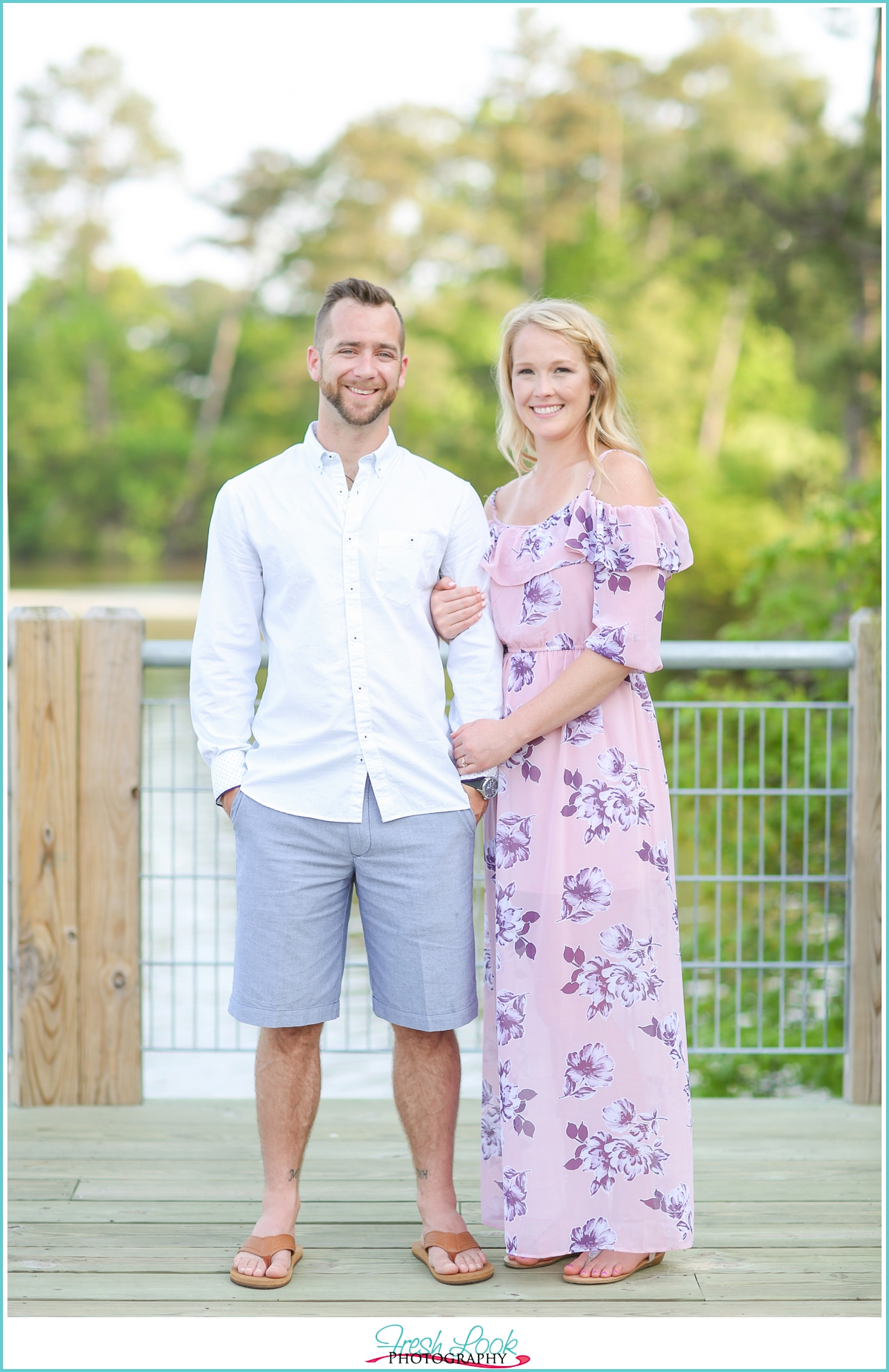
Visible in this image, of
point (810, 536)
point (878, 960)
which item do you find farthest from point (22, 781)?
point (810, 536)

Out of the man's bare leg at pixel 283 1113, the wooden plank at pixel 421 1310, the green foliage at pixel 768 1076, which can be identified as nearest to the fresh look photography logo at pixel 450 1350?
the wooden plank at pixel 421 1310

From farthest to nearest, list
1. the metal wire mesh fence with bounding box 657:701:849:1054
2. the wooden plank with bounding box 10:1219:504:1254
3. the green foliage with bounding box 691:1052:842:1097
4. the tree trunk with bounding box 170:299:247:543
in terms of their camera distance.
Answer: the tree trunk with bounding box 170:299:247:543
the green foliage with bounding box 691:1052:842:1097
the metal wire mesh fence with bounding box 657:701:849:1054
the wooden plank with bounding box 10:1219:504:1254

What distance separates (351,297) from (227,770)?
86cm

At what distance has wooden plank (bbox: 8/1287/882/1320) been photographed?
2389 mm

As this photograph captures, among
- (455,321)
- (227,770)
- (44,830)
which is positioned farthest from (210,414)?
(227,770)

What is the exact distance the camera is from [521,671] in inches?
101

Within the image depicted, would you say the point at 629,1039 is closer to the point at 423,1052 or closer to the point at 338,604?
the point at 423,1052

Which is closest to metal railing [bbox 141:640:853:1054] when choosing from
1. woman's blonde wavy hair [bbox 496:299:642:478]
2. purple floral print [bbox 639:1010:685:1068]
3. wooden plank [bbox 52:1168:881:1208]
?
wooden plank [bbox 52:1168:881:1208]

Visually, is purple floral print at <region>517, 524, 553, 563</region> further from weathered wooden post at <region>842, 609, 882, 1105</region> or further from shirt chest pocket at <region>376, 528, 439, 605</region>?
weathered wooden post at <region>842, 609, 882, 1105</region>

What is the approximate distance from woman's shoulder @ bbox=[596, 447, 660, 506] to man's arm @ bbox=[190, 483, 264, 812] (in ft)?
2.09

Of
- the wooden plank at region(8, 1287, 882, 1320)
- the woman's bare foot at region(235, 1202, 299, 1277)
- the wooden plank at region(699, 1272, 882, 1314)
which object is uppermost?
the woman's bare foot at region(235, 1202, 299, 1277)

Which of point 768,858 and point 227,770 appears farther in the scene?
point 768,858

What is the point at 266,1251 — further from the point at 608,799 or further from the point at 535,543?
the point at 535,543

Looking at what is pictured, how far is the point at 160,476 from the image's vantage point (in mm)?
28141
